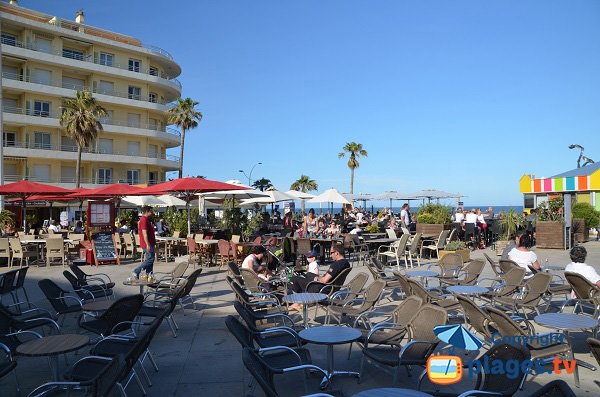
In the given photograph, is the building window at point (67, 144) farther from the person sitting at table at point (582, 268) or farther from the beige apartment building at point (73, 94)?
the person sitting at table at point (582, 268)

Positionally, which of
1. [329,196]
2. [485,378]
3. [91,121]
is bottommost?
[485,378]

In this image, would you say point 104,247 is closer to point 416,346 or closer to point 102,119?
point 416,346

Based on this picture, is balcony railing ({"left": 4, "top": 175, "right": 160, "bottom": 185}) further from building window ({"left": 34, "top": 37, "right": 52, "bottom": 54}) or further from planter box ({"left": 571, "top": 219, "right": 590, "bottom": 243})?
planter box ({"left": 571, "top": 219, "right": 590, "bottom": 243})

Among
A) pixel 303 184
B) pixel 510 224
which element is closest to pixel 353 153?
pixel 303 184

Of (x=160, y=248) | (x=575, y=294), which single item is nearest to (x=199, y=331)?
(x=575, y=294)

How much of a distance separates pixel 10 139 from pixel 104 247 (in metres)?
30.4

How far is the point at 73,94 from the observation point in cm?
3984

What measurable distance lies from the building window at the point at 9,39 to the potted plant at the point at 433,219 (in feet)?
123

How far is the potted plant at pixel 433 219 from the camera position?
52.5ft

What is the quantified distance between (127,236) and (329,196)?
28.0 ft

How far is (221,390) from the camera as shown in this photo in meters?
4.55

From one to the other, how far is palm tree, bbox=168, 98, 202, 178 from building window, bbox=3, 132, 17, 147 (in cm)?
1351

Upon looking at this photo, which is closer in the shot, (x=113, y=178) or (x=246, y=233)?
(x=246, y=233)

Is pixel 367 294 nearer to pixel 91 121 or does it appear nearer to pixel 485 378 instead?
pixel 485 378
